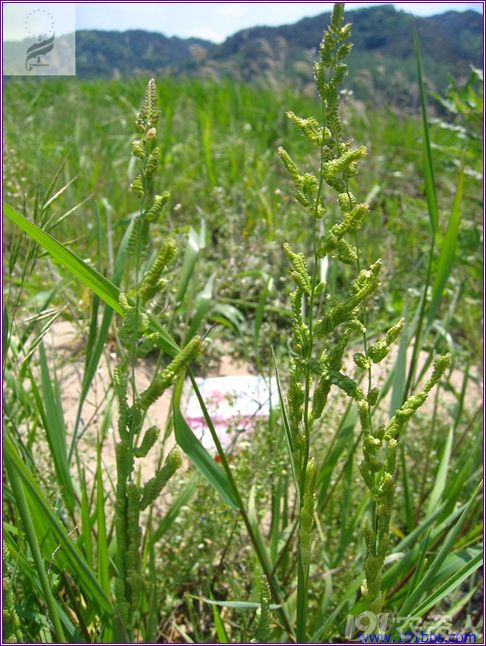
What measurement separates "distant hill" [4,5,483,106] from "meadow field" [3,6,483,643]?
619mm

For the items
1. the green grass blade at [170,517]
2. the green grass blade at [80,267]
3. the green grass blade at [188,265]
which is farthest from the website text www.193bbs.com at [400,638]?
the green grass blade at [188,265]

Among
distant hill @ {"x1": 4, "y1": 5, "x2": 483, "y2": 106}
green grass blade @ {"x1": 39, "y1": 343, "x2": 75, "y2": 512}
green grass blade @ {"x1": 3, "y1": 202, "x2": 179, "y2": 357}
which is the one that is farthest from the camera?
distant hill @ {"x1": 4, "y1": 5, "x2": 483, "y2": 106}

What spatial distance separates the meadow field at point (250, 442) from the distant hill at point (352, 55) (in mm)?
619

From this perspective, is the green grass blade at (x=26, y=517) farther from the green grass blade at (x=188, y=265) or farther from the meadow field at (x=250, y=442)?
the green grass blade at (x=188, y=265)

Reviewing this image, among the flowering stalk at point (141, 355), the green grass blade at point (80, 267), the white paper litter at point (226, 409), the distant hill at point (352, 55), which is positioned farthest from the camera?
the distant hill at point (352, 55)

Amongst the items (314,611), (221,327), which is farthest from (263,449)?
(221,327)

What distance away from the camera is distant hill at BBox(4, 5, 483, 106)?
6.20 meters

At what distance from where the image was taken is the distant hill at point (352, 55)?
6.20 metres

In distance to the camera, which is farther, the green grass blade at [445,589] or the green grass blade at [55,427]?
the green grass blade at [55,427]

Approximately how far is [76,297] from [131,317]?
1848 millimetres

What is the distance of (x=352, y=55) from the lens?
604cm

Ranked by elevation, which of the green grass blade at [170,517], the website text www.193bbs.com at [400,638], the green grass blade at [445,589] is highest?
the green grass blade at [445,589]

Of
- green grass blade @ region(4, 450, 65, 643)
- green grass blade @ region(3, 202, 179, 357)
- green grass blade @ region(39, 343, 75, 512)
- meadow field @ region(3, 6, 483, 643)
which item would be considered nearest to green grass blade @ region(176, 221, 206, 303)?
meadow field @ region(3, 6, 483, 643)

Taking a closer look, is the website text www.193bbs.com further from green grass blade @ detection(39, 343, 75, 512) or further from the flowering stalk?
green grass blade @ detection(39, 343, 75, 512)
